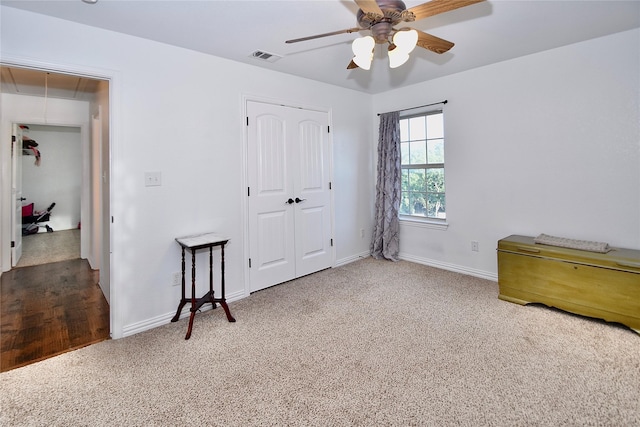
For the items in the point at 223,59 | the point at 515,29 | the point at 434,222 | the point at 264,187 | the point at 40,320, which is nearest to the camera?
the point at 515,29

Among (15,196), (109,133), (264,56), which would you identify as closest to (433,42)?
(264,56)

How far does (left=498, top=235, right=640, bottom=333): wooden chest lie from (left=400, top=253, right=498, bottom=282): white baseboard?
593 mm

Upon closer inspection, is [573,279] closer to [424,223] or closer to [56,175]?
[424,223]

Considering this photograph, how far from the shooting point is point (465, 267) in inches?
147

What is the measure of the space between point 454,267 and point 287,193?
90.1 inches

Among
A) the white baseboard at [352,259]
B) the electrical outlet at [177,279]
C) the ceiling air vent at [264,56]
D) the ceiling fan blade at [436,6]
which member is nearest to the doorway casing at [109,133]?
the electrical outlet at [177,279]

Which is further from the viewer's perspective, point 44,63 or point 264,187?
point 264,187

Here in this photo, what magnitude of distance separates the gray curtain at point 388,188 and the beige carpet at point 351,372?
4.95 feet

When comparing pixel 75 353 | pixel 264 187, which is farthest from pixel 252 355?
pixel 264 187

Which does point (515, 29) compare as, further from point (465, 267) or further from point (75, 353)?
point (75, 353)

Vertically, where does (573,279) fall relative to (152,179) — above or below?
below

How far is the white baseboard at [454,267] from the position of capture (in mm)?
3536

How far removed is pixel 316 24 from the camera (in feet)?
7.66

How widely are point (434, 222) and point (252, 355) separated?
288 cm
